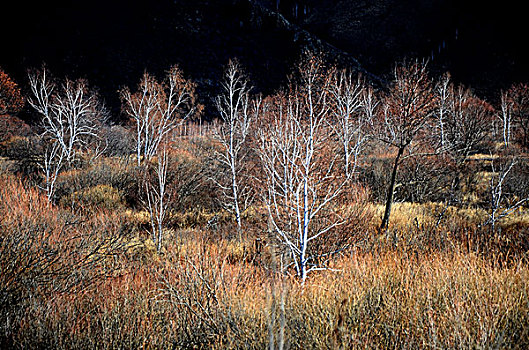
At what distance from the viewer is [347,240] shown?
8039mm

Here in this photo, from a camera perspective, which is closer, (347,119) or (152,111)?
(347,119)

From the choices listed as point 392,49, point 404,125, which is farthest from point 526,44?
point 404,125

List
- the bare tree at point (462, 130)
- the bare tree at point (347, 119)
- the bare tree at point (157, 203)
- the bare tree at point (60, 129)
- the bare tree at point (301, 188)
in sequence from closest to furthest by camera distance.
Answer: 1. the bare tree at point (301, 188)
2. the bare tree at point (157, 203)
3. the bare tree at point (60, 129)
4. the bare tree at point (462, 130)
5. the bare tree at point (347, 119)

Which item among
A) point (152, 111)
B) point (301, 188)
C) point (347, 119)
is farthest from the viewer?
point (152, 111)

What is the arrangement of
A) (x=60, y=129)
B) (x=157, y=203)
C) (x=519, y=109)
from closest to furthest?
1. (x=157, y=203)
2. (x=60, y=129)
3. (x=519, y=109)

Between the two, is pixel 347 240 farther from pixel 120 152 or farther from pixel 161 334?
pixel 120 152

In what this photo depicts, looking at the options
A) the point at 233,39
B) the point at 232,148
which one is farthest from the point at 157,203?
the point at 233,39

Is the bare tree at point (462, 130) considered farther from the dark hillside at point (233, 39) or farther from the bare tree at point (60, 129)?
the dark hillside at point (233, 39)

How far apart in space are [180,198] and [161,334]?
38.0 ft

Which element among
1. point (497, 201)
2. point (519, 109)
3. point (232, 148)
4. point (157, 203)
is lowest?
point (157, 203)

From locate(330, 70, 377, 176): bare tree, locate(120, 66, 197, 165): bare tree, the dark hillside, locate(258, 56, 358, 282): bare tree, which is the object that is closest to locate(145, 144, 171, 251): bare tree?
locate(258, 56, 358, 282): bare tree

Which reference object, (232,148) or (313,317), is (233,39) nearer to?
(232,148)

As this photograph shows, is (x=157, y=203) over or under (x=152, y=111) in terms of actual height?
under

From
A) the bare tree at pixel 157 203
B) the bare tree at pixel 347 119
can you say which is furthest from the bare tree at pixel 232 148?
the bare tree at pixel 347 119
